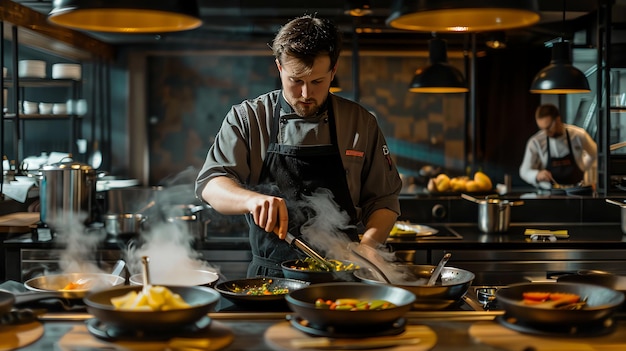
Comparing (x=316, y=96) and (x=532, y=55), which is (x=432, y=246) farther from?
(x=532, y=55)

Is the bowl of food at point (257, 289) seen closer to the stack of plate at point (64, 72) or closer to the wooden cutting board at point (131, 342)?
the wooden cutting board at point (131, 342)

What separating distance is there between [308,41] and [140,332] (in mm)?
1364

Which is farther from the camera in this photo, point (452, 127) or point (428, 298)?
point (452, 127)

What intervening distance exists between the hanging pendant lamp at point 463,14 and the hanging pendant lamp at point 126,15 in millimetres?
697

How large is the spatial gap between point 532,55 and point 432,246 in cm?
666

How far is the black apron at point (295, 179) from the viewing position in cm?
308

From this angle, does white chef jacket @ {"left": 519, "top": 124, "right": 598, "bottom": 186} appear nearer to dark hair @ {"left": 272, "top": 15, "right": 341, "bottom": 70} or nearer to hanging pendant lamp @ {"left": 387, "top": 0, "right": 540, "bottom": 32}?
hanging pendant lamp @ {"left": 387, "top": 0, "right": 540, "bottom": 32}

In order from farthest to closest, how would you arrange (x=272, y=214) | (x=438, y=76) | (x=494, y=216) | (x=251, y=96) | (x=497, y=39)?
(x=251, y=96) → (x=497, y=39) → (x=438, y=76) → (x=494, y=216) → (x=272, y=214)

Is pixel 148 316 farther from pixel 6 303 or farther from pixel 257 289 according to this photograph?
pixel 257 289

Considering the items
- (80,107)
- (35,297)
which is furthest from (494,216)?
(80,107)

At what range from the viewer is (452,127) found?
10.2m

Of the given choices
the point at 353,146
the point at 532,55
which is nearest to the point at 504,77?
the point at 532,55

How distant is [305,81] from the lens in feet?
9.12

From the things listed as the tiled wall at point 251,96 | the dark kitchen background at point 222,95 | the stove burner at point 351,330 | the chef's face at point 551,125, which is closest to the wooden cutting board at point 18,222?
the stove burner at point 351,330
